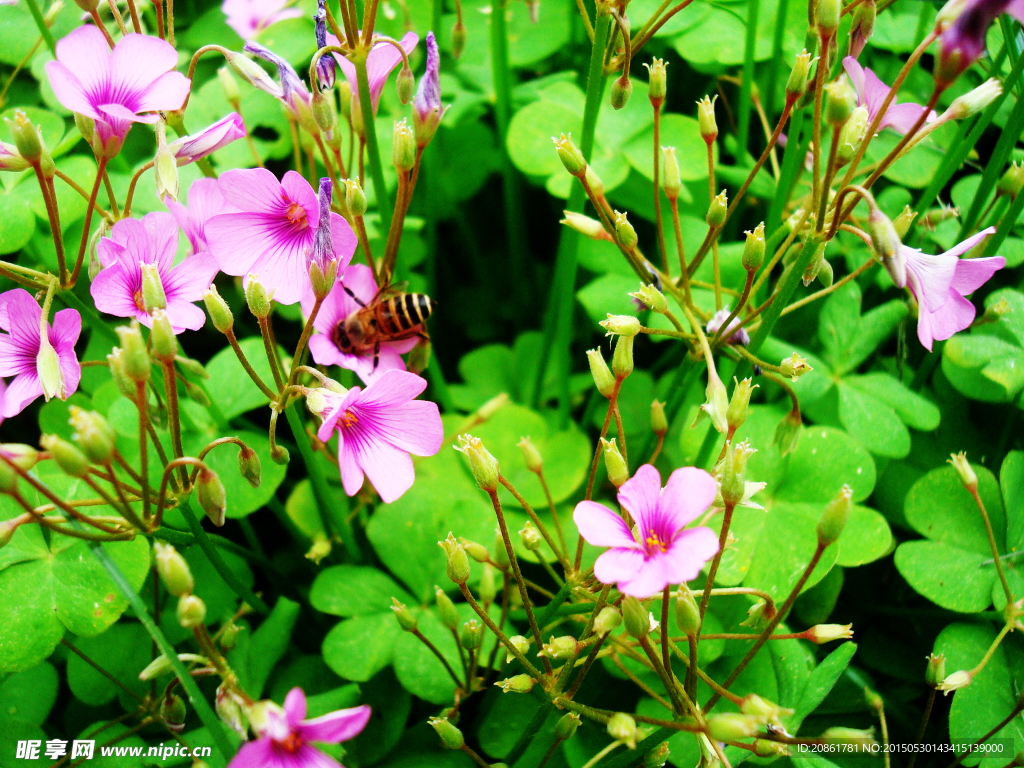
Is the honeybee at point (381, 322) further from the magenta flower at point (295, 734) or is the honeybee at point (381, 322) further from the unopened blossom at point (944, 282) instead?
the unopened blossom at point (944, 282)

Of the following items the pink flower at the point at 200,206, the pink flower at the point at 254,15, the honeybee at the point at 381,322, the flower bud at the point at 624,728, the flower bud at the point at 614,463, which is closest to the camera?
the flower bud at the point at 624,728

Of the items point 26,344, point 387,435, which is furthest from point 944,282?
point 26,344

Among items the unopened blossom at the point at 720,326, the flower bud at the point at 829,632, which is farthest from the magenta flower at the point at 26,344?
the flower bud at the point at 829,632

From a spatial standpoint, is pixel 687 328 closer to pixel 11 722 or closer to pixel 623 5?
pixel 623 5

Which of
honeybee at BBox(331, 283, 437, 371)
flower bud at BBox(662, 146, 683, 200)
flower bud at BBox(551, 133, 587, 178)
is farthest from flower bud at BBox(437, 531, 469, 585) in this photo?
flower bud at BBox(662, 146, 683, 200)

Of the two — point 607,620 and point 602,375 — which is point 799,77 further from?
point 607,620
